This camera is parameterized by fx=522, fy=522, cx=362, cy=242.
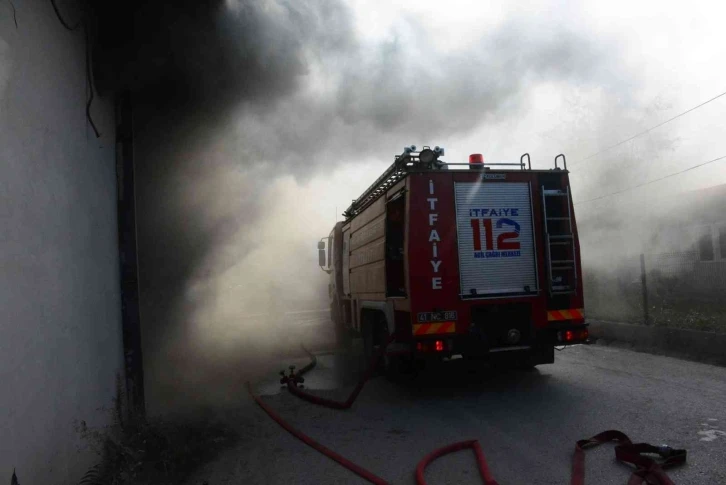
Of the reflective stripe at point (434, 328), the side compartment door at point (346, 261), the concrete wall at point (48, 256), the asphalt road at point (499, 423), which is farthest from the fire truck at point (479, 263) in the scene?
the concrete wall at point (48, 256)

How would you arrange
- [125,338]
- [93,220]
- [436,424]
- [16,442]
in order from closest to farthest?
[16,442] → [93,220] → [436,424] → [125,338]

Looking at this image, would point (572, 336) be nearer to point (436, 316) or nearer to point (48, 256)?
point (436, 316)

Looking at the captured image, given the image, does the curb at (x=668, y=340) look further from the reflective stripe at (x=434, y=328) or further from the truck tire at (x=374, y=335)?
the truck tire at (x=374, y=335)

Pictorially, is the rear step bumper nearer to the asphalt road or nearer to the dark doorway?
the asphalt road

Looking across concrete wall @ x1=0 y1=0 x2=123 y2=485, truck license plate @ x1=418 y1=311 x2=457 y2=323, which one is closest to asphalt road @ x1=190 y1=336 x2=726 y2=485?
truck license plate @ x1=418 y1=311 x2=457 y2=323

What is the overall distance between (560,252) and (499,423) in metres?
2.33

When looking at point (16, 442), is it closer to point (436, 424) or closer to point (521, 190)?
point (436, 424)

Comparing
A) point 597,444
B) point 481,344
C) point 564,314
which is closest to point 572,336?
point 564,314

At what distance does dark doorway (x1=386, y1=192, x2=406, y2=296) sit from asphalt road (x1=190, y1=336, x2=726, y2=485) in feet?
4.52

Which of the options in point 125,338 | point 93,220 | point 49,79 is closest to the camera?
point 49,79

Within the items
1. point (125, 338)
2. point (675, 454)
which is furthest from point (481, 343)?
point (125, 338)

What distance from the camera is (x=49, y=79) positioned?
11.9 ft

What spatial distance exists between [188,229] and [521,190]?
5447mm

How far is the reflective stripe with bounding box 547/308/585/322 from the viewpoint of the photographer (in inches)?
240
